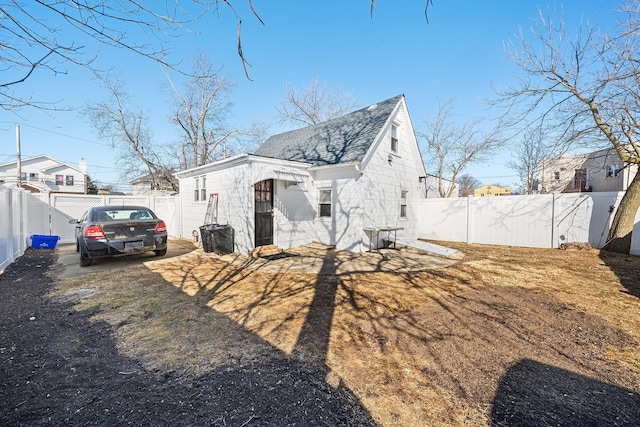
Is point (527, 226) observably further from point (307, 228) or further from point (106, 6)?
point (106, 6)

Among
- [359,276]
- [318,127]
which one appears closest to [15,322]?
[359,276]

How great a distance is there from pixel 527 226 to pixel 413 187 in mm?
4825

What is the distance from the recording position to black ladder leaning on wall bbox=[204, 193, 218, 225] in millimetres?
10008

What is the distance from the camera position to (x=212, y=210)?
400 inches

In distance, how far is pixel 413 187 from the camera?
1307 cm

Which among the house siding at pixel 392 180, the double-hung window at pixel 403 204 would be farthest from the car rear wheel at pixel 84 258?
the double-hung window at pixel 403 204

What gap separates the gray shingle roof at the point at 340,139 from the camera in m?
9.88

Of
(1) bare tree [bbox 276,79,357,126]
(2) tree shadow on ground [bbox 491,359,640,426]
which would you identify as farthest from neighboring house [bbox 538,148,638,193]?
(2) tree shadow on ground [bbox 491,359,640,426]

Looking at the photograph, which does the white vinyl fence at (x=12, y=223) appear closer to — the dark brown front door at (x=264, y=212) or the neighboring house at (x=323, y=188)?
the neighboring house at (x=323, y=188)

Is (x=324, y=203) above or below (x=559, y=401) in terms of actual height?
above

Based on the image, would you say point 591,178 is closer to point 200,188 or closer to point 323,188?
point 323,188

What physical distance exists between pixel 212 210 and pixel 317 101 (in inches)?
688

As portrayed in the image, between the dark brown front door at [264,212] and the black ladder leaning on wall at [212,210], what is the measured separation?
6.26ft

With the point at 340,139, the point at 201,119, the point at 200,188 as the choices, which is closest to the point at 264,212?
the point at 200,188
